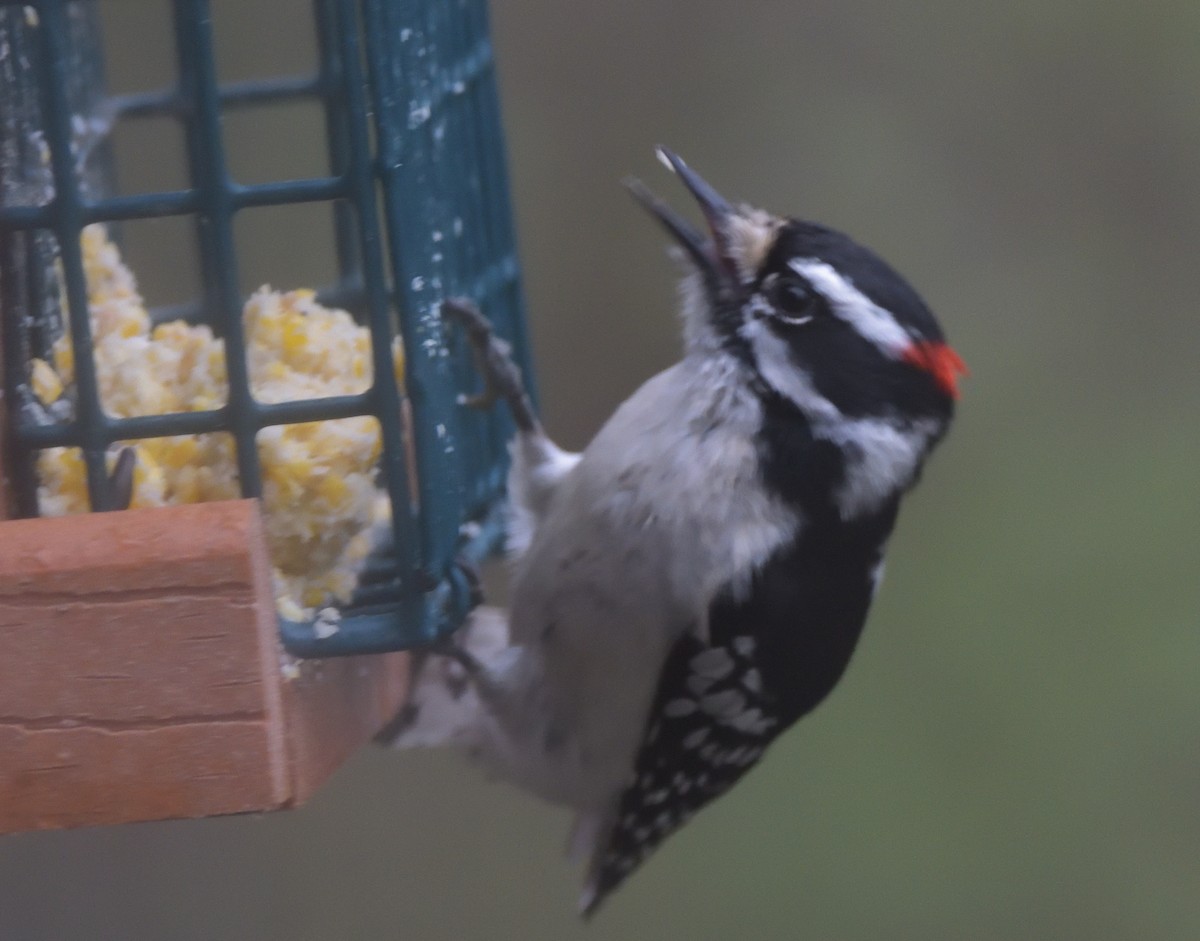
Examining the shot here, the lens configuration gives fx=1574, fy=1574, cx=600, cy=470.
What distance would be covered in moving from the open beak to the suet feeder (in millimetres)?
305

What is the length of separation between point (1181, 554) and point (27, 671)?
11.3ft

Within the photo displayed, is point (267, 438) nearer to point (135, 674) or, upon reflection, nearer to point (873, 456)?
point (135, 674)

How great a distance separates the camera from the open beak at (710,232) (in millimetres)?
2436

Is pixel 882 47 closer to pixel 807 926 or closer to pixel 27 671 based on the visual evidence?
pixel 807 926

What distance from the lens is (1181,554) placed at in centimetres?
428

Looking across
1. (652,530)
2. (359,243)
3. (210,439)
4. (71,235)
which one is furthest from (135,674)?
(652,530)

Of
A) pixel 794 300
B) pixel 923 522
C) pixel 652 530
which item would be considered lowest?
pixel 923 522

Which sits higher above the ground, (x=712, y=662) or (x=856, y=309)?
(x=856, y=309)

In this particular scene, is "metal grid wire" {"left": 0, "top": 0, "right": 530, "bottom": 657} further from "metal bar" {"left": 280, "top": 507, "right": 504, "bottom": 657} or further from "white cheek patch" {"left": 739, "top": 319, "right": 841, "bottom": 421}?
"white cheek patch" {"left": 739, "top": 319, "right": 841, "bottom": 421}

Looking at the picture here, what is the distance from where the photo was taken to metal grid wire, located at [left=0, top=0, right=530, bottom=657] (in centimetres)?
183

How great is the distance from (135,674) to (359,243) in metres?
0.67

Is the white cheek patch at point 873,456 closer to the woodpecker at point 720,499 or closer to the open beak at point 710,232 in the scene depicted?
the woodpecker at point 720,499

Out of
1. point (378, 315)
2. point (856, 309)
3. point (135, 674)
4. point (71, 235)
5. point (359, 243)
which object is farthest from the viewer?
point (856, 309)

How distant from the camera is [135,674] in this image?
1616 mm
